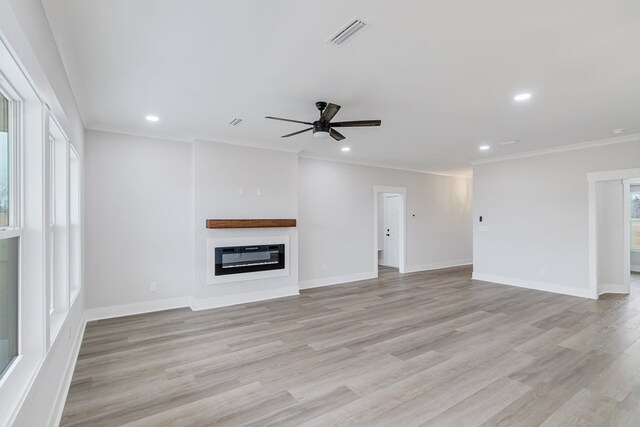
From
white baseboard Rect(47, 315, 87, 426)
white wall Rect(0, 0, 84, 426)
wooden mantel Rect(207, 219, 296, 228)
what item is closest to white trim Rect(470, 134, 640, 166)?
wooden mantel Rect(207, 219, 296, 228)

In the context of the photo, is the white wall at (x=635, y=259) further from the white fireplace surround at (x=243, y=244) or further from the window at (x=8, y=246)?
the window at (x=8, y=246)

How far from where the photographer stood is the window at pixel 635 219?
27.2 feet

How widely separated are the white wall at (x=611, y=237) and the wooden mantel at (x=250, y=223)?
5724 mm

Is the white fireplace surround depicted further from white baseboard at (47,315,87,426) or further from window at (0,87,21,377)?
window at (0,87,21,377)

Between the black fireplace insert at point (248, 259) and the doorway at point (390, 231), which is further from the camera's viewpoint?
the doorway at point (390, 231)

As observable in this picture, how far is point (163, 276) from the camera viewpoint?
197 inches

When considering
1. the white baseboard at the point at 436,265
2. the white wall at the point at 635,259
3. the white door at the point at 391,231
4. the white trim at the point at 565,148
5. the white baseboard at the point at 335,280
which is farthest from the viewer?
the white door at the point at 391,231

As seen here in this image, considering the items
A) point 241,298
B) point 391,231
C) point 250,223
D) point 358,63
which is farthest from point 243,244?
point 391,231

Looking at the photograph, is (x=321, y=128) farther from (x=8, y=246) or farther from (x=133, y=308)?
(x=133, y=308)

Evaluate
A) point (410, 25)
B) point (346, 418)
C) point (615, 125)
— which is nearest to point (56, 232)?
Answer: point (346, 418)

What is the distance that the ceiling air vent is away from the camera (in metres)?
2.14

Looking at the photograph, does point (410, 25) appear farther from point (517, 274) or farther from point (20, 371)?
point (517, 274)

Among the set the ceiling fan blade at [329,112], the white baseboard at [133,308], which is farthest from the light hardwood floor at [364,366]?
the ceiling fan blade at [329,112]

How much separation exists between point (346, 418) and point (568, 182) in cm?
594
